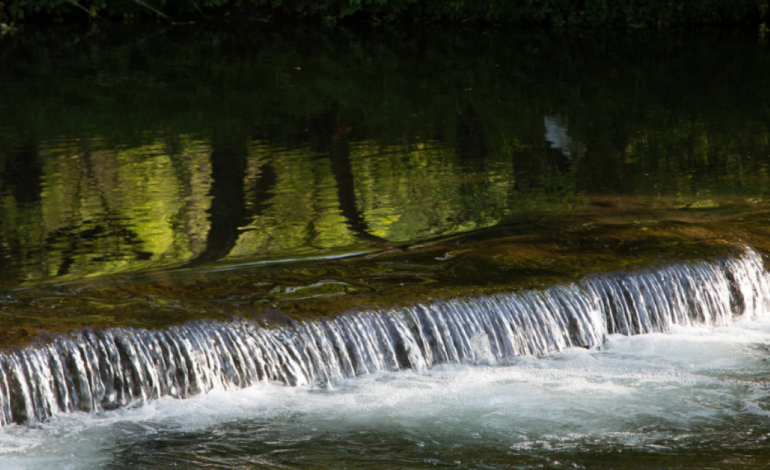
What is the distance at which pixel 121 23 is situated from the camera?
88.7ft

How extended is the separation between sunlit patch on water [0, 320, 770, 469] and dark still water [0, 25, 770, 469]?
2cm

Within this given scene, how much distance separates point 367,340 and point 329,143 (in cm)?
624

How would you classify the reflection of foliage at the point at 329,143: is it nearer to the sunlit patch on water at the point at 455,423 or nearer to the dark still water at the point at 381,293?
the dark still water at the point at 381,293

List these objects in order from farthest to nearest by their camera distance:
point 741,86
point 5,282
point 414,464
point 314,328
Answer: point 741,86
point 5,282
point 314,328
point 414,464

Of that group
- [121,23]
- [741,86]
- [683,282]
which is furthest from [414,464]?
[121,23]

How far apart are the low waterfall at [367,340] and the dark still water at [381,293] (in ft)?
0.04

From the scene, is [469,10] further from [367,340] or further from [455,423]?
[455,423]

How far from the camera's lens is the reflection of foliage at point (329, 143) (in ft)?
26.4

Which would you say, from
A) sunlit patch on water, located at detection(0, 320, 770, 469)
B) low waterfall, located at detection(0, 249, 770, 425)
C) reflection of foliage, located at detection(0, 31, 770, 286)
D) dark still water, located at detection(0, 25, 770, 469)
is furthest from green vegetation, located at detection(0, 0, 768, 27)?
sunlit patch on water, located at detection(0, 320, 770, 469)

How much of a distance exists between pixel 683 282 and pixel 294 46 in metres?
16.6

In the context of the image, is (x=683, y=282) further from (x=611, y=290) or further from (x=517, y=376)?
(x=517, y=376)

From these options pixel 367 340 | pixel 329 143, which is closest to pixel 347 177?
pixel 329 143

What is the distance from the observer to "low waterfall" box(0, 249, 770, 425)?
5.14 meters

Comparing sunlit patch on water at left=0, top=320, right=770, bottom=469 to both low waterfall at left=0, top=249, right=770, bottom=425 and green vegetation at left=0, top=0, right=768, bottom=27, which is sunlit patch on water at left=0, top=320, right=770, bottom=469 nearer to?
low waterfall at left=0, top=249, right=770, bottom=425
